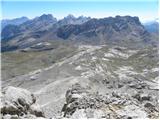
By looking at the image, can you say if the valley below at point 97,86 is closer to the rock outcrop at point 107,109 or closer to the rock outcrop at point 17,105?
the rock outcrop at point 107,109

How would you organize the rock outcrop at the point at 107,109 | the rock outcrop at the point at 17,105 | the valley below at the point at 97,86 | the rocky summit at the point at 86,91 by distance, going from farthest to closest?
the valley below at the point at 97,86
the rocky summit at the point at 86,91
the rock outcrop at the point at 17,105
the rock outcrop at the point at 107,109

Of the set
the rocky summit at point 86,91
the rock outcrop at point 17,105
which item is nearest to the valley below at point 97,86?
the rocky summit at point 86,91

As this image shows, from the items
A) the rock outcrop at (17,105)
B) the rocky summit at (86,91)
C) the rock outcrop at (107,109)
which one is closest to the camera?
the rock outcrop at (107,109)

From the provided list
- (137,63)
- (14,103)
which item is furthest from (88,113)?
(137,63)

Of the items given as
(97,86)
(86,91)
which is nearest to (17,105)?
(86,91)

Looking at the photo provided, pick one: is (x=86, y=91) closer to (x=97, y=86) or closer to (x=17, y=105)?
(x=17, y=105)

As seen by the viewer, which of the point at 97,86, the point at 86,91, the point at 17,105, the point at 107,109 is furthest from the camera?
the point at 97,86

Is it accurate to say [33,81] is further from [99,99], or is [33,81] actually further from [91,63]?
[99,99]

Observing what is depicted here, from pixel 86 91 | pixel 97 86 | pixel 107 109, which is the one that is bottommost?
pixel 97 86

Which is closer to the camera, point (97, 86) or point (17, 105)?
point (17, 105)
